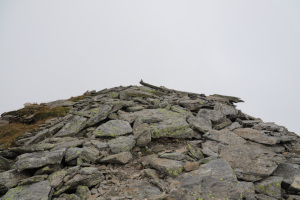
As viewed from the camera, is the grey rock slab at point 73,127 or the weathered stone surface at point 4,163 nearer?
the weathered stone surface at point 4,163

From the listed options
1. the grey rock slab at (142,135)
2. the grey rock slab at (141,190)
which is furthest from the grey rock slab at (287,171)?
the grey rock slab at (142,135)

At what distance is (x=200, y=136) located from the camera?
15516 millimetres

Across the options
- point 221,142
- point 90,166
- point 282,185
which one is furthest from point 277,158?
point 90,166

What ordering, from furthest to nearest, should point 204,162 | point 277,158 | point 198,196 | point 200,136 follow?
point 200,136, point 277,158, point 204,162, point 198,196

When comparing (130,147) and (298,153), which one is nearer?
(130,147)

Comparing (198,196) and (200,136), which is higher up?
(200,136)

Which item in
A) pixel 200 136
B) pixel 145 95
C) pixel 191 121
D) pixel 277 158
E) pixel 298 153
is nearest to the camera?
pixel 277 158

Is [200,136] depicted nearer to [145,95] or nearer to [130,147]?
[130,147]

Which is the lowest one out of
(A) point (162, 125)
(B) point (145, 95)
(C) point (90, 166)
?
(C) point (90, 166)

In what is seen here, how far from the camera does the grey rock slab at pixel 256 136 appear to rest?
49.5ft

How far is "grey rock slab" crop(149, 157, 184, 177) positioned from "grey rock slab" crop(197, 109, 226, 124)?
8203 millimetres

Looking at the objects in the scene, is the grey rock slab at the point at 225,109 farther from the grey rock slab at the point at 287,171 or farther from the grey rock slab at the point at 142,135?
the grey rock slab at the point at 142,135

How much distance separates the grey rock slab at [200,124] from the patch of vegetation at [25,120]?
13.8 m

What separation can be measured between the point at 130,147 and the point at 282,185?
9624 millimetres
